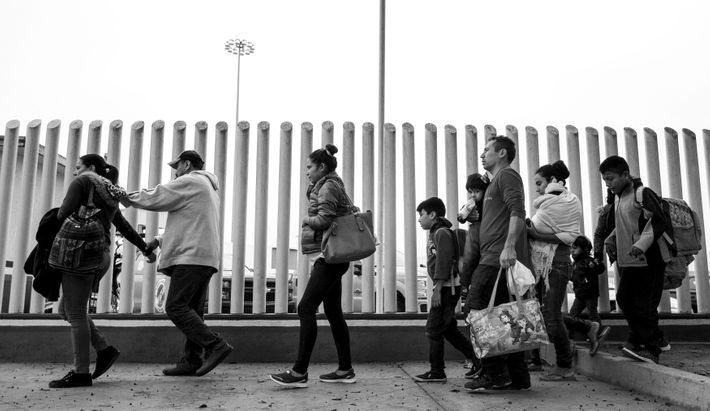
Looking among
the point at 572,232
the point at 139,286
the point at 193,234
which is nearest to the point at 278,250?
the point at 193,234

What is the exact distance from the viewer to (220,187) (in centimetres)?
606

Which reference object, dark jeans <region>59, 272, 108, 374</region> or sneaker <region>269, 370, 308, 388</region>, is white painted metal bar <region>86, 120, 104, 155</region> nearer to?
dark jeans <region>59, 272, 108, 374</region>

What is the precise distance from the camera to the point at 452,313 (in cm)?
480

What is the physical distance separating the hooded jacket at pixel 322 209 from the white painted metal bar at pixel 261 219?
1402mm

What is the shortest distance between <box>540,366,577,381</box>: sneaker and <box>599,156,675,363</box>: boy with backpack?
450 mm

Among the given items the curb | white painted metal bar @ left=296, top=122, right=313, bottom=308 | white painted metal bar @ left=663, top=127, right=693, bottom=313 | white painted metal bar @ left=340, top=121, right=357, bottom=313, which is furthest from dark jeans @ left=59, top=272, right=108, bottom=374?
white painted metal bar @ left=663, top=127, right=693, bottom=313

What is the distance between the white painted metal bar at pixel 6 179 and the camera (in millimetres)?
6047

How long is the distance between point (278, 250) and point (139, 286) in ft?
11.1

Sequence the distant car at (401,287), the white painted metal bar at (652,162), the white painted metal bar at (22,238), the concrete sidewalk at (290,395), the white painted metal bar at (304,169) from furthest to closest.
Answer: the distant car at (401,287) → the white painted metal bar at (652,162) → the white painted metal bar at (304,169) → the white painted metal bar at (22,238) → the concrete sidewalk at (290,395)

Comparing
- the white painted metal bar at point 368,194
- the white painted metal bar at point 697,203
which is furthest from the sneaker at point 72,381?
→ the white painted metal bar at point 697,203

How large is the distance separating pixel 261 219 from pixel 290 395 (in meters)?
2.19

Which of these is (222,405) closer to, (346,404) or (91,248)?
(346,404)

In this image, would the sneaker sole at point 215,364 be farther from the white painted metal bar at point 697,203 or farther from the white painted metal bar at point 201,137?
the white painted metal bar at point 697,203

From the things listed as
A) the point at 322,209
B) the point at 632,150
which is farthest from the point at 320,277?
the point at 632,150
